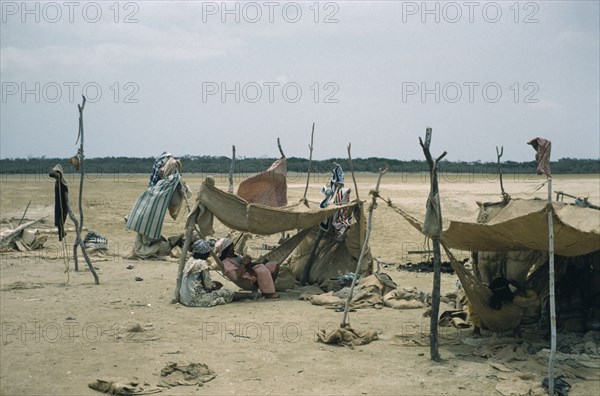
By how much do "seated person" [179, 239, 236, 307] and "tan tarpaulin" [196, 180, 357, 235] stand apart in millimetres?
534

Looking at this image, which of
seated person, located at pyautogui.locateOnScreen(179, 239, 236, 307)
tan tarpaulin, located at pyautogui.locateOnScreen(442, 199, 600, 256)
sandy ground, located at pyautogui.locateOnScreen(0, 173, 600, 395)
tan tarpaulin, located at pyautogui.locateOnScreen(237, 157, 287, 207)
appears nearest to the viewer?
sandy ground, located at pyautogui.locateOnScreen(0, 173, 600, 395)

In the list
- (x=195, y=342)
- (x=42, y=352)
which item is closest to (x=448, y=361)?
(x=195, y=342)

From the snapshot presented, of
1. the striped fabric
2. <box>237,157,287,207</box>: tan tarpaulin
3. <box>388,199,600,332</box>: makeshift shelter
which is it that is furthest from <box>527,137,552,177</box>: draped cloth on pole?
the striped fabric

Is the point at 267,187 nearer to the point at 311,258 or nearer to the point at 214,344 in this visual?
the point at 311,258

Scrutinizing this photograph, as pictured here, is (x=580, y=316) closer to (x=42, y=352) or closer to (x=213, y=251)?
(x=213, y=251)

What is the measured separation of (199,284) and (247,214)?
114 cm

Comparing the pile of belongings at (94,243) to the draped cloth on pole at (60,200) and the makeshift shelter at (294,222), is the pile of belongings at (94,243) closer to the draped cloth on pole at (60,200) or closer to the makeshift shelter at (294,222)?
the draped cloth on pole at (60,200)

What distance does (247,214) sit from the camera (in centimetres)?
942

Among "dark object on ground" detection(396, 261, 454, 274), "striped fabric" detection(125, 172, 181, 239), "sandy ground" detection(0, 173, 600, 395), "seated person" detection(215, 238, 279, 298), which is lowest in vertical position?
"sandy ground" detection(0, 173, 600, 395)

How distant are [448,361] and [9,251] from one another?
954 cm

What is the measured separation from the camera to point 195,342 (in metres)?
7.21

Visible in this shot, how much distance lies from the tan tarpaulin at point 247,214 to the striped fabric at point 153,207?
1978mm

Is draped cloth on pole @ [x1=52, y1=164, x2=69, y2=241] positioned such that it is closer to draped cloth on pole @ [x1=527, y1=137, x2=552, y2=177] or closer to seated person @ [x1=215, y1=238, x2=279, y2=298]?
seated person @ [x1=215, y1=238, x2=279, y2=298]

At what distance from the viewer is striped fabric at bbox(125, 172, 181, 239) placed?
36.9ft
